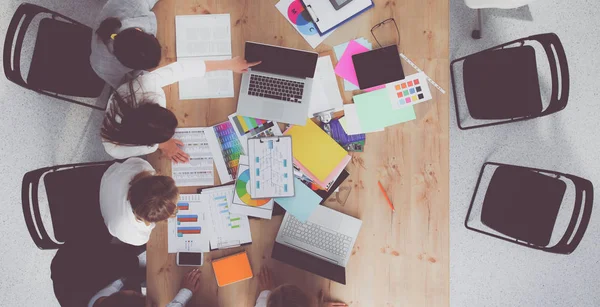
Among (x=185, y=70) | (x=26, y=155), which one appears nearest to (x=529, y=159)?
(x=185, y=70)

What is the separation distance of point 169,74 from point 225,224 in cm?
63

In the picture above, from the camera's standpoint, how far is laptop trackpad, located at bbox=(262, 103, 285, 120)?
1.55m

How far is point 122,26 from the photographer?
1530 millimetres

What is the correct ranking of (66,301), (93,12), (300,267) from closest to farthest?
(300,267), (66,301), (93,12)

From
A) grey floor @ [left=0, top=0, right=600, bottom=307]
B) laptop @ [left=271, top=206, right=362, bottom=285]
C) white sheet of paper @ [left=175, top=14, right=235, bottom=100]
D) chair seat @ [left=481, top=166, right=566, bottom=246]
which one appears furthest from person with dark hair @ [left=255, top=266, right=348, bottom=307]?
grey floor @ [left=0, top=0, right=600, bottom=307]

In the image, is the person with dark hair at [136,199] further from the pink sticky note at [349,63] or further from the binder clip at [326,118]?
the pink sticky note at [349,63]

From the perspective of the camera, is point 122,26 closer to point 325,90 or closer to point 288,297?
point 325,90

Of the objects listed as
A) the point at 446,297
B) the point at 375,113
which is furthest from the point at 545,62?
the point at 446,297

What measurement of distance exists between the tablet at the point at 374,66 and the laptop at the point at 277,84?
182mm

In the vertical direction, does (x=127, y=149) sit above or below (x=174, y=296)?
above

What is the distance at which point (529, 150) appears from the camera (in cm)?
228

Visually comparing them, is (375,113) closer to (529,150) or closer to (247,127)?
(247,127)

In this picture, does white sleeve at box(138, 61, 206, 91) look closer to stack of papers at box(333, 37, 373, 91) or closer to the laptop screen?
the laptop screen

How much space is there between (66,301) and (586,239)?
281 cm
